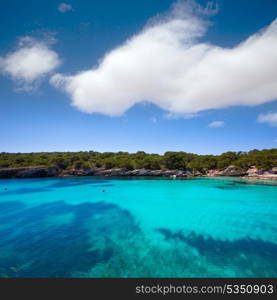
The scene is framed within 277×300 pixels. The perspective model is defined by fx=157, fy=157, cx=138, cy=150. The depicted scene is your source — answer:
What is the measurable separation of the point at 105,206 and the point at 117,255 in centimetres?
970

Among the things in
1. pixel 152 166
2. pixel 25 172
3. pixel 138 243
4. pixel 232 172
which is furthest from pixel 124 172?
pixel 138 243

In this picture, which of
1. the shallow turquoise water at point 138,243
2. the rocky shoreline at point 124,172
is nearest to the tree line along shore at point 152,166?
the rocky shoreline at point 124,172

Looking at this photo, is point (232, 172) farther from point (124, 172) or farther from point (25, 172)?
point (25, 172)

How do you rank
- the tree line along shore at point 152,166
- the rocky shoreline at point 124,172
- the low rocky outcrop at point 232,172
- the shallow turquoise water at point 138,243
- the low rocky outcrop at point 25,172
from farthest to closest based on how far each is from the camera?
the tree line along shore at point 152,166
the low rocky outcrop at point 232,172
the low rocky outcrop at point 25,172
the rocky shoreline at point 124,172
the shallow turquoise water at point 138,243

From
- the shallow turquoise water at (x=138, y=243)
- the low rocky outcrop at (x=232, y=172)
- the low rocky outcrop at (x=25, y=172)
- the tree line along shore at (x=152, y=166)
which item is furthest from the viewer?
the tree line along shore at (x=152, y=166)

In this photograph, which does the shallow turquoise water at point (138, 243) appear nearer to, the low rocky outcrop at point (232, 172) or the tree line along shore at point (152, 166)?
the low rocky outcrop at point (232, 172)

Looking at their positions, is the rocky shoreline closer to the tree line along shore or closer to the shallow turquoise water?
the tree line along shore

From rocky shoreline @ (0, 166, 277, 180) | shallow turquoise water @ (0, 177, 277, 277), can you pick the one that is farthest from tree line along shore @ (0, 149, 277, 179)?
shallow turquoise water @ (0, 177, 277, 277)

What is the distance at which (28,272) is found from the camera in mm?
5461

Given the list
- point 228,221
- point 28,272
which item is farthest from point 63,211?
point 228,221

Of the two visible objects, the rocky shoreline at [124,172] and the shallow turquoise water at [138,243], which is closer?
the shallow turquoise water at [138,243]

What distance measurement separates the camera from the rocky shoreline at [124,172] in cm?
4256

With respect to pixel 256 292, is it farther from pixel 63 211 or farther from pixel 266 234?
pixel 63 211

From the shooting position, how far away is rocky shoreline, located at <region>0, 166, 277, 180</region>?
42.6 metres
